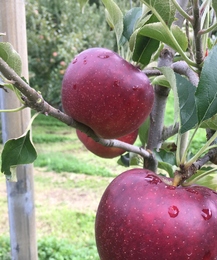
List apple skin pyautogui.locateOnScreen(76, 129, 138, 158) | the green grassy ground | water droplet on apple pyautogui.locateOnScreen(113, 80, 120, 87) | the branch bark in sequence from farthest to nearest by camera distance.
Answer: the green grassy ground → apple skin pyautogui.locateOnScreen(76, 129, 138, 158) → water droplet on apple pyautogui.locateOnScreen(113, 80, 120, 87) → the branch bark

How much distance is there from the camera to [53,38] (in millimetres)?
5004

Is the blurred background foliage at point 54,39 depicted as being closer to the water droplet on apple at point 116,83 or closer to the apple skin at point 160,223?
the water droplet on apple at point 116,83

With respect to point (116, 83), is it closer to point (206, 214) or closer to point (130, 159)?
point (206, 214)

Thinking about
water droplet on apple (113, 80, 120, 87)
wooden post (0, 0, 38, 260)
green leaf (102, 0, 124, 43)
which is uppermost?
green leaf (102, 0, 124, 43)

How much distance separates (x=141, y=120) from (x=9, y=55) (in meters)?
0.19

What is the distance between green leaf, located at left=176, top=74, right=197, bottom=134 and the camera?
1.33 ft

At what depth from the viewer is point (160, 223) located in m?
0.36

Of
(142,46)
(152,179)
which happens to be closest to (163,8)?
(142,46)

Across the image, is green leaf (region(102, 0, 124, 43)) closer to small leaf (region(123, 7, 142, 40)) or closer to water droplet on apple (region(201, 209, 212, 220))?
small leaf (region(123, 7, 142, 40))

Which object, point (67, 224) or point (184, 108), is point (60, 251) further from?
point (184, 108)

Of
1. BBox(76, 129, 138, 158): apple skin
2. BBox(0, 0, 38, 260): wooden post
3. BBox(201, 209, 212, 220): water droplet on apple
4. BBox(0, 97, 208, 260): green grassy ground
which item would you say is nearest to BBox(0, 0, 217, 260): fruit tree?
BBox(201, 209, 212, 220): water droplet on apple

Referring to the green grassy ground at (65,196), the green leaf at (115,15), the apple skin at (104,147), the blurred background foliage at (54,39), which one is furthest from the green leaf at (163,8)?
the blurred background foliage at (54,39)

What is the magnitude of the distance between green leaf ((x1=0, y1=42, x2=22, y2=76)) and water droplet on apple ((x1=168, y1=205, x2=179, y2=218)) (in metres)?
0.22

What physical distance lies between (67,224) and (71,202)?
44 cm
